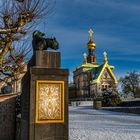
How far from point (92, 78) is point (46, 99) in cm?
6394

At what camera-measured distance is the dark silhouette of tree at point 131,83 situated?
6688 cm

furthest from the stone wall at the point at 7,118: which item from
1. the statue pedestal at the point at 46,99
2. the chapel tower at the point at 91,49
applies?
the chapel tower at the point at 91,49

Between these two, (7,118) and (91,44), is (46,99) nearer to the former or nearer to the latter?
(7,118)

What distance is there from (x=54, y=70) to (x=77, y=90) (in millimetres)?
65391

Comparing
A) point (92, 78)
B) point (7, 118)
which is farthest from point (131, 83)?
point (7, 118)

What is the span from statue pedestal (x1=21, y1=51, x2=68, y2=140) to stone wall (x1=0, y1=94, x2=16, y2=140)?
3.09m

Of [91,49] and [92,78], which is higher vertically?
[91,49]

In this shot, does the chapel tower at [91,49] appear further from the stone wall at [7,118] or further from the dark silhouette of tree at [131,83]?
the stone wall at [7,118]

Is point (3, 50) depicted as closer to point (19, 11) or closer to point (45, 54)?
point (19, 11)

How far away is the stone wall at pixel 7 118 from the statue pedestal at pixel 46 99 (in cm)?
309

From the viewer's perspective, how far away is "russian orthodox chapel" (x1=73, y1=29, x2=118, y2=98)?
67188mm

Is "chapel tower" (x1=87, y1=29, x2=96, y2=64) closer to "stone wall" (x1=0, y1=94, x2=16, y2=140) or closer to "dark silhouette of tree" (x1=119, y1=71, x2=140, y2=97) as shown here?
"dark silhouette of tree" (x1=119, y1=71, x2=140, y2=97)

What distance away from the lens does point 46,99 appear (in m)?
6.84

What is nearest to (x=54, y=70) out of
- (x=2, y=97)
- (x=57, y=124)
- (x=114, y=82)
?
(x=57, y=124)
